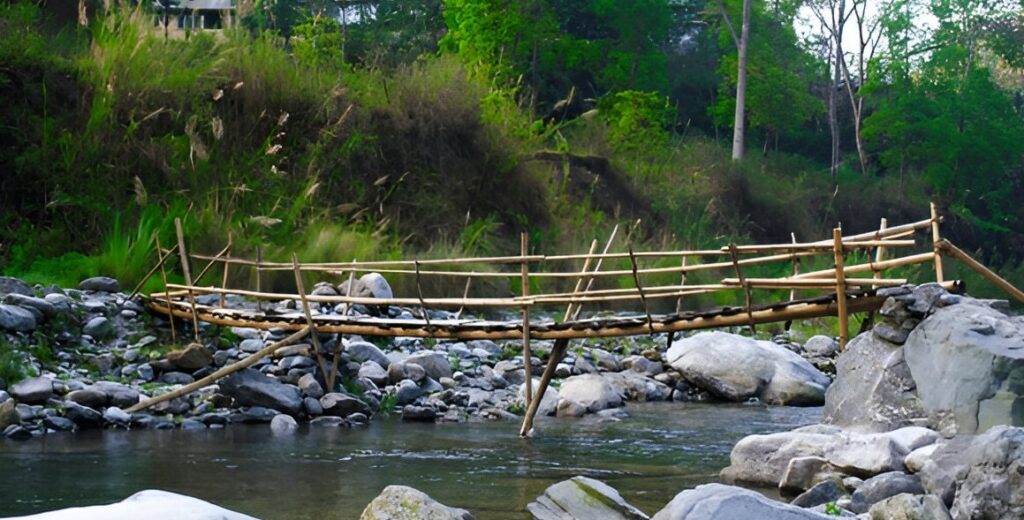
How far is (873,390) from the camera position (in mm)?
7730

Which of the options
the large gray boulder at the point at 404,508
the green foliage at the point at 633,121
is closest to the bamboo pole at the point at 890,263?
the large gray boulder at the point at 404,508

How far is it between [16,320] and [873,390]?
598 centimetres

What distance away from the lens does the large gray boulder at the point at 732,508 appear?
15.4 feet

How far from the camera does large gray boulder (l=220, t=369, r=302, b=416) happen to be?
364 inches

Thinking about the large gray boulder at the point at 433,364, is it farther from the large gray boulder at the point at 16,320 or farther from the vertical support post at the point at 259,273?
the large gray boulder at the point at 16,320

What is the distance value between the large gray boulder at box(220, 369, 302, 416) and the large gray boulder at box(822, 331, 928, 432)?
12.0ft

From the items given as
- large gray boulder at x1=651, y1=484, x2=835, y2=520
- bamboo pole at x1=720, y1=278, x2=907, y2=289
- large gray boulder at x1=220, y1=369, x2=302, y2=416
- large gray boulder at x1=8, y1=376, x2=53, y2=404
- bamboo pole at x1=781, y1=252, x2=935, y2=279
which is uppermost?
bamboo pole at x1=781, y1=252, x2=935, y2=279

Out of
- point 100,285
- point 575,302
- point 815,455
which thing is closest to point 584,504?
point 815,455

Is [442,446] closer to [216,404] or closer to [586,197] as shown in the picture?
[216,404]

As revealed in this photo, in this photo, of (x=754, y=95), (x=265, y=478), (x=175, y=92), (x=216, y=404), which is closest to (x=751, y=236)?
(x=754, y=95)

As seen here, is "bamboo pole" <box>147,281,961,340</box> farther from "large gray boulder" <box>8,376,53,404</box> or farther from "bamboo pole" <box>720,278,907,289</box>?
"large gray boulder" <box>8,376,53,404</box>

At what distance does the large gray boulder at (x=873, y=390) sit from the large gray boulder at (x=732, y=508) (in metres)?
2.78

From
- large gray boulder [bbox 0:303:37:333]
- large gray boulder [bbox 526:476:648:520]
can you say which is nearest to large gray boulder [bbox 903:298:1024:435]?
large gray boulder [bbox 526:476:648:520]

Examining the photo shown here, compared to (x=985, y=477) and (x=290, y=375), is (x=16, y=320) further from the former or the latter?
(x=985, y=477)
